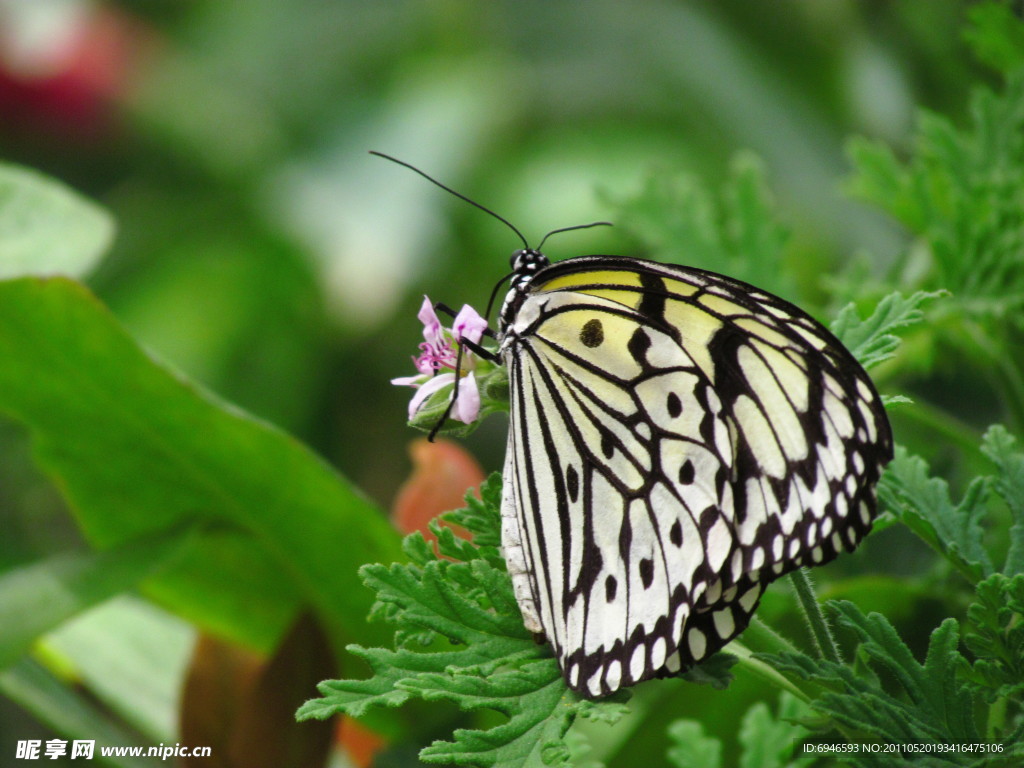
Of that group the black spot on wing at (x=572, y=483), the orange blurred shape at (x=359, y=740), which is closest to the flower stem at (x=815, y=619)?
the black spot on wing at (x=572, y=483)

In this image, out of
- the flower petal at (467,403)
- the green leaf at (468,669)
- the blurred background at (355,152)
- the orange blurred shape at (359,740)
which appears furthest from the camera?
the blurred background at (355,152)

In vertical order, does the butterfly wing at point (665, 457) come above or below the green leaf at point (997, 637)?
above

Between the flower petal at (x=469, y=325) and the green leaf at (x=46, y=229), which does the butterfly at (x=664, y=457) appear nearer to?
the flower petal at (x=469, y=325)

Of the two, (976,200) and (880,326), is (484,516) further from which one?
(976,200)

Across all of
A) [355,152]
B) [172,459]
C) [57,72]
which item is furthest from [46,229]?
[57,72]

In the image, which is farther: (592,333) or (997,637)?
(592,333)

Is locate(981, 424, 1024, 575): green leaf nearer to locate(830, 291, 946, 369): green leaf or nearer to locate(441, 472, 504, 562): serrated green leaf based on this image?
locate(830, 291, 946, 369): green leaf
